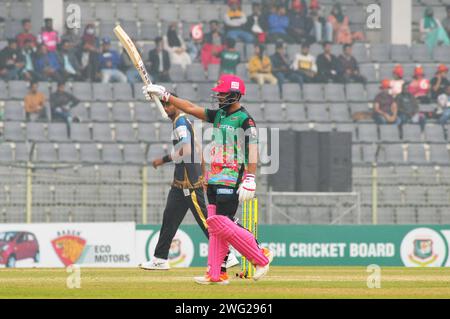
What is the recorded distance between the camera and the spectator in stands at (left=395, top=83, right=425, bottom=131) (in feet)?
103

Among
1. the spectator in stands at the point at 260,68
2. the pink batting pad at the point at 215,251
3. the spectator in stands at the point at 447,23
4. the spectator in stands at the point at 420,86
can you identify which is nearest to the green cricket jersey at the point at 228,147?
the pink batting pad at the point at 215,251

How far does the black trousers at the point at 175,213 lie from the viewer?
1741cm

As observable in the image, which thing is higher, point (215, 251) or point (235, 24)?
point (235, 24)

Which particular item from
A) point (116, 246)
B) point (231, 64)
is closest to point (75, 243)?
point (116, 246)

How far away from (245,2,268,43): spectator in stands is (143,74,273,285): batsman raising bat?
1910 centimetres

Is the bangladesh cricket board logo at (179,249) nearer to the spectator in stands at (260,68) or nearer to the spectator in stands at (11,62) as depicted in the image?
the spectator in stands at (11,62)

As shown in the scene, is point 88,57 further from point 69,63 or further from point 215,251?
point 215,251

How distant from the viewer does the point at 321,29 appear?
34469 mm

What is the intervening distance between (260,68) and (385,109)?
10.9 feet

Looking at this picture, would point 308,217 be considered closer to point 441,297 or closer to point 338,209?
point 338,209

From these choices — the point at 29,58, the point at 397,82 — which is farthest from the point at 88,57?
the point at 397,82

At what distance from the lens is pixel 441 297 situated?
1298cm

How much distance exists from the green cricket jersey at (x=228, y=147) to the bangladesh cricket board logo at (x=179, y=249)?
→ 10252mm
